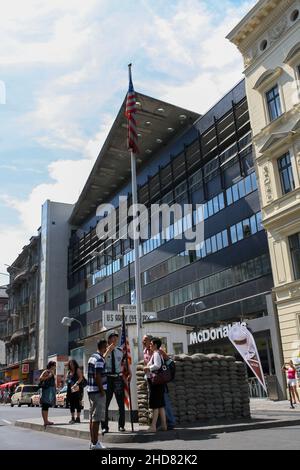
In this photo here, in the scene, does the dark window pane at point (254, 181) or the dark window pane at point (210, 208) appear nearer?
the dark window pane at point (254, 181)

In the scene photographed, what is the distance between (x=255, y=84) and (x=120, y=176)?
31083 millimetres

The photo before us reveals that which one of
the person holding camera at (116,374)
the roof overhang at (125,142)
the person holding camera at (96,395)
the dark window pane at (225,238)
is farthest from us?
the roof overhang at (125,142)

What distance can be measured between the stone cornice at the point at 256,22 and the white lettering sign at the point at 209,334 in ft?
56.6

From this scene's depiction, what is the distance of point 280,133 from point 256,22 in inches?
265

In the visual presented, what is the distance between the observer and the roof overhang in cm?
4472

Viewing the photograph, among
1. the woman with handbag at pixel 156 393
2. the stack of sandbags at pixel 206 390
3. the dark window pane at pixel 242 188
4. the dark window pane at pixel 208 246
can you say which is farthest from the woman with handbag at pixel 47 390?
the dark window pane at pixel 208 246

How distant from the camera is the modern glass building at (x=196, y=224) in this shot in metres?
30.8

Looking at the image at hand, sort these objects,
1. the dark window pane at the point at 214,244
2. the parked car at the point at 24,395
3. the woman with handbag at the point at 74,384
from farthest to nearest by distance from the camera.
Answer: the parked car at the point at 24,395 → the dark window pane at the point at 214,244 → the woman with handbag at the point at 74,384

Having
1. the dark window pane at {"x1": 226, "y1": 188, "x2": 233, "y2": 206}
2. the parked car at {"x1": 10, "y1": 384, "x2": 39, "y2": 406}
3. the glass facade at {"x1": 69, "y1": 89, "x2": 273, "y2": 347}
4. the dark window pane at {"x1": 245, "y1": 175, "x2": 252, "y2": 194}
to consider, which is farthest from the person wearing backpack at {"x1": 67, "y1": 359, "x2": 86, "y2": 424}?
the parked car at {"x1": 10, "y1": 384, "x2": 39, "y2": 406}

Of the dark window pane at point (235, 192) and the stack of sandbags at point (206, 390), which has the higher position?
the dark window pane at point (235, 192)

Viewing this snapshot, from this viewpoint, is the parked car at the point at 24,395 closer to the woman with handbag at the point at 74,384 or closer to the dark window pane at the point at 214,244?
the dark window pane at the point at 214,244

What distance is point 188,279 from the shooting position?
3884 centimetres

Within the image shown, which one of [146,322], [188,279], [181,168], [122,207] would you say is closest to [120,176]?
[122,207]
